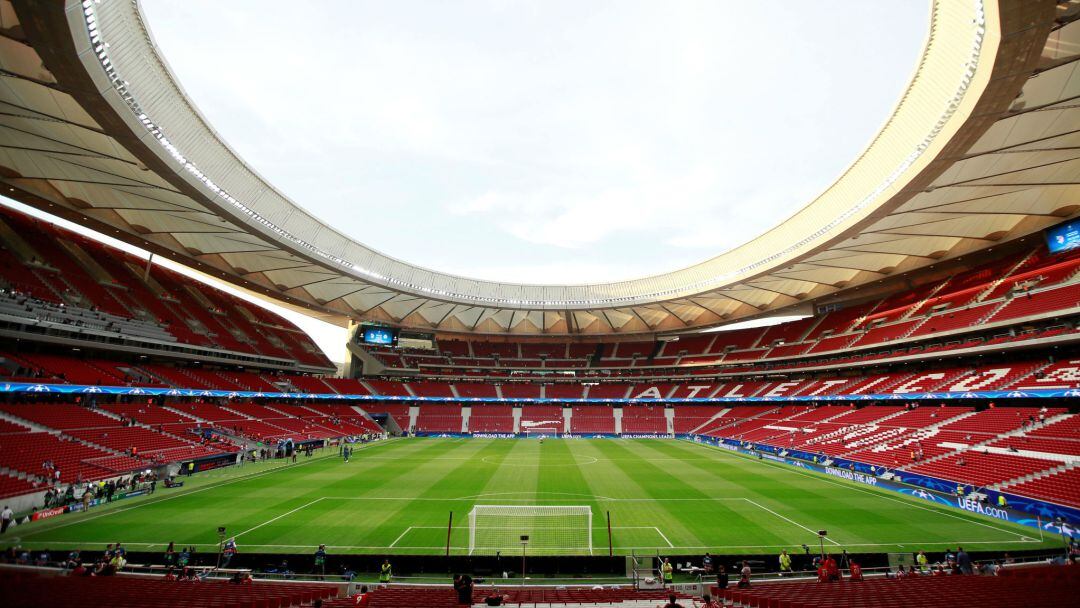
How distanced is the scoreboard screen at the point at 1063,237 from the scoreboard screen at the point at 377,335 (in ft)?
194

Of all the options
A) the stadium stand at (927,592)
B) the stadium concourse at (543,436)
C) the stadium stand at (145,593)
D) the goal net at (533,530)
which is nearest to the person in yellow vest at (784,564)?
the stadium concourse at (543,436)

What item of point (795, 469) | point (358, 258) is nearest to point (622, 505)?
point (795, 469)

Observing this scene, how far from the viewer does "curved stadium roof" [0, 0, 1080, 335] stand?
1459cm

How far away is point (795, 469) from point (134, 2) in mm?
41281

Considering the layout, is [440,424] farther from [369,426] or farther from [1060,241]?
[1060,241]

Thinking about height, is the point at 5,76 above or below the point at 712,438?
above

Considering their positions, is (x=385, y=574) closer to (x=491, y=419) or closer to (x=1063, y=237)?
(x=1063, y=237)

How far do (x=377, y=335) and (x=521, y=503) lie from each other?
134 feet

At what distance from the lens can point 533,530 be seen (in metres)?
16.7

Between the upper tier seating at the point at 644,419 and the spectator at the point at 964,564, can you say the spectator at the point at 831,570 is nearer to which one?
the spectator at the point at 964,564

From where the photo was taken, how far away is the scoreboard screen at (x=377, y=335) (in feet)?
182

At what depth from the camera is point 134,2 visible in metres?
16.6

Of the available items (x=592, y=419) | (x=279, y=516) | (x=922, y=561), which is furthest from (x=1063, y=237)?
(x=279, y=516)

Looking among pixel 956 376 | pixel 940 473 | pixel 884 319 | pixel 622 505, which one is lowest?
pixel 622 505
